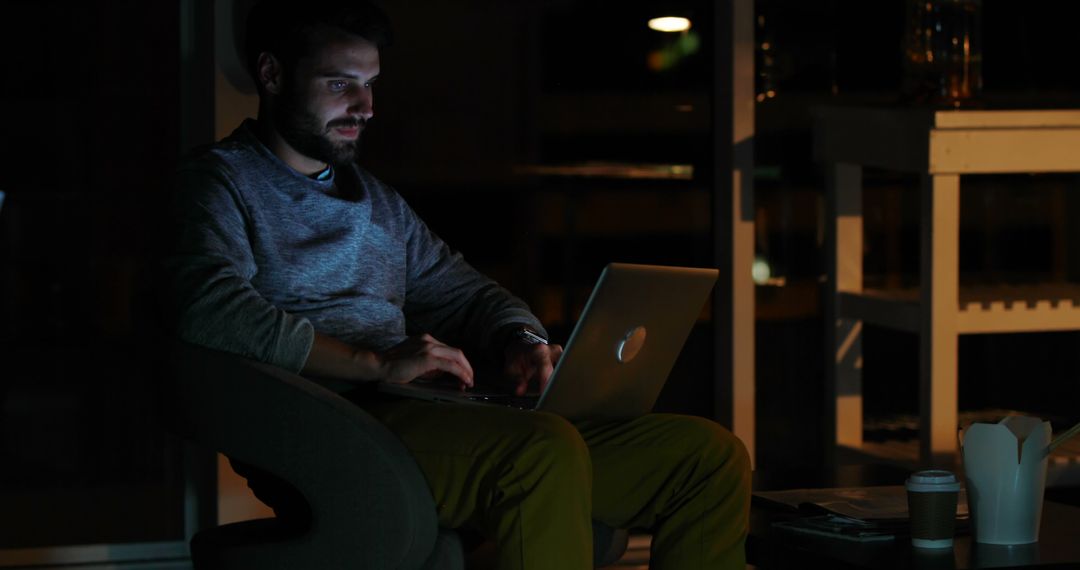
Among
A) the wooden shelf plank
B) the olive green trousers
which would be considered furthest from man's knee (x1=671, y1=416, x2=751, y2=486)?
the wooden shelf plank

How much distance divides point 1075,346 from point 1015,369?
0.19m

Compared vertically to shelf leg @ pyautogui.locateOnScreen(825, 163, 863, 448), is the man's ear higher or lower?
higher

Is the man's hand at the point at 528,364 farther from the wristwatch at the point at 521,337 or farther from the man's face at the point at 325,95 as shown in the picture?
the man's face at the point at 325,95

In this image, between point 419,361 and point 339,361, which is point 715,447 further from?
point 339,361

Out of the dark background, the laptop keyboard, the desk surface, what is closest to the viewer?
the desk surface

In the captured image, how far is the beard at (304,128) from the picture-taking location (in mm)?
2561

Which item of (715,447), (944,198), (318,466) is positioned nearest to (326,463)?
(318,466)

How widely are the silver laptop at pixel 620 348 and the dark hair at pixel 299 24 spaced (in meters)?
0.57

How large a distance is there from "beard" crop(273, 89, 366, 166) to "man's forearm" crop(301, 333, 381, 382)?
36cm

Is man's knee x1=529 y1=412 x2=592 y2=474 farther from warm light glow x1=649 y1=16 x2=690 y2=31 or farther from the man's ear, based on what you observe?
warm light glow x1=649 y1=16 x2=690 y2=31

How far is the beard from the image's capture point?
256 centimetres

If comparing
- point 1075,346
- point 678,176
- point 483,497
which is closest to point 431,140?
point 678,176

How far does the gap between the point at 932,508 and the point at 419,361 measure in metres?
0.76

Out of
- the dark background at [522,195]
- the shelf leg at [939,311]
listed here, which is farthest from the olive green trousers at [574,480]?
the dark background at [522,195]
